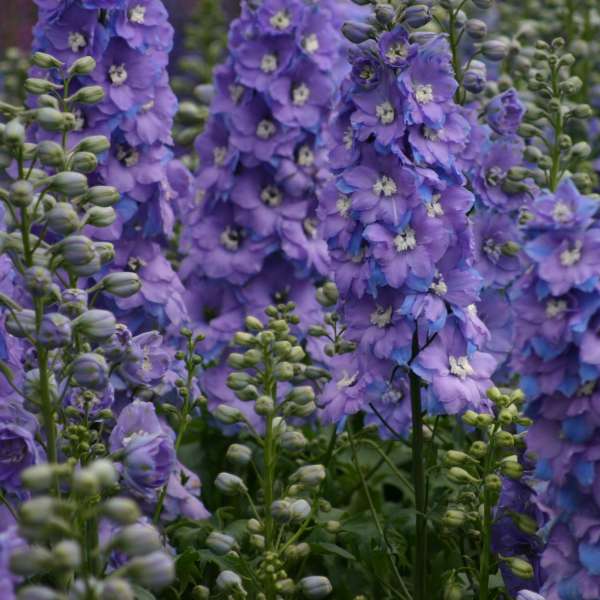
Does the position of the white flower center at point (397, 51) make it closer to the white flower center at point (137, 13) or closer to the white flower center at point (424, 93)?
the white flower center at point (424, 93)

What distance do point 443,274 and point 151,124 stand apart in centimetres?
120

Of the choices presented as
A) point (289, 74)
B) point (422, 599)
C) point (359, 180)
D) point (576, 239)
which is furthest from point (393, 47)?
point (422, 599)

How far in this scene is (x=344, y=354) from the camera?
3.82 m

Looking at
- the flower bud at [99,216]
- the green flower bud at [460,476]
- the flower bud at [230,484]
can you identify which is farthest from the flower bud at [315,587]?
the flower bud at [99,216]

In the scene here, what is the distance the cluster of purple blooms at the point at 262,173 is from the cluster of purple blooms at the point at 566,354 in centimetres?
179

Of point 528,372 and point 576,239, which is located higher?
point 576,239

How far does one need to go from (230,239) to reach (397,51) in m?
1.46

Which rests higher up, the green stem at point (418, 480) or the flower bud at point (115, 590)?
the flower bud at point (115, 590)

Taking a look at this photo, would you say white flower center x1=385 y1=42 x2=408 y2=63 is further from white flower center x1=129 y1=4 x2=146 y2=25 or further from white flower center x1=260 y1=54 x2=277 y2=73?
white flower center x1=260 y1=54 x2=277 y2=73

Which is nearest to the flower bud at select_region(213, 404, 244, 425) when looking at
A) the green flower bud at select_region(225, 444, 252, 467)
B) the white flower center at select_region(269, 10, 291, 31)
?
the green flower bud at select_region(225, 444, 252, 467)

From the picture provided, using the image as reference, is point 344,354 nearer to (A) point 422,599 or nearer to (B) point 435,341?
(B) point 435,341

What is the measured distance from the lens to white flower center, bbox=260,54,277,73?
4.52 metres

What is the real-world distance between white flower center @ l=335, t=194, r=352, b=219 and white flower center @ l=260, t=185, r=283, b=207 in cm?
112

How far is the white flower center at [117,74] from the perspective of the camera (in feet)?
13.3
